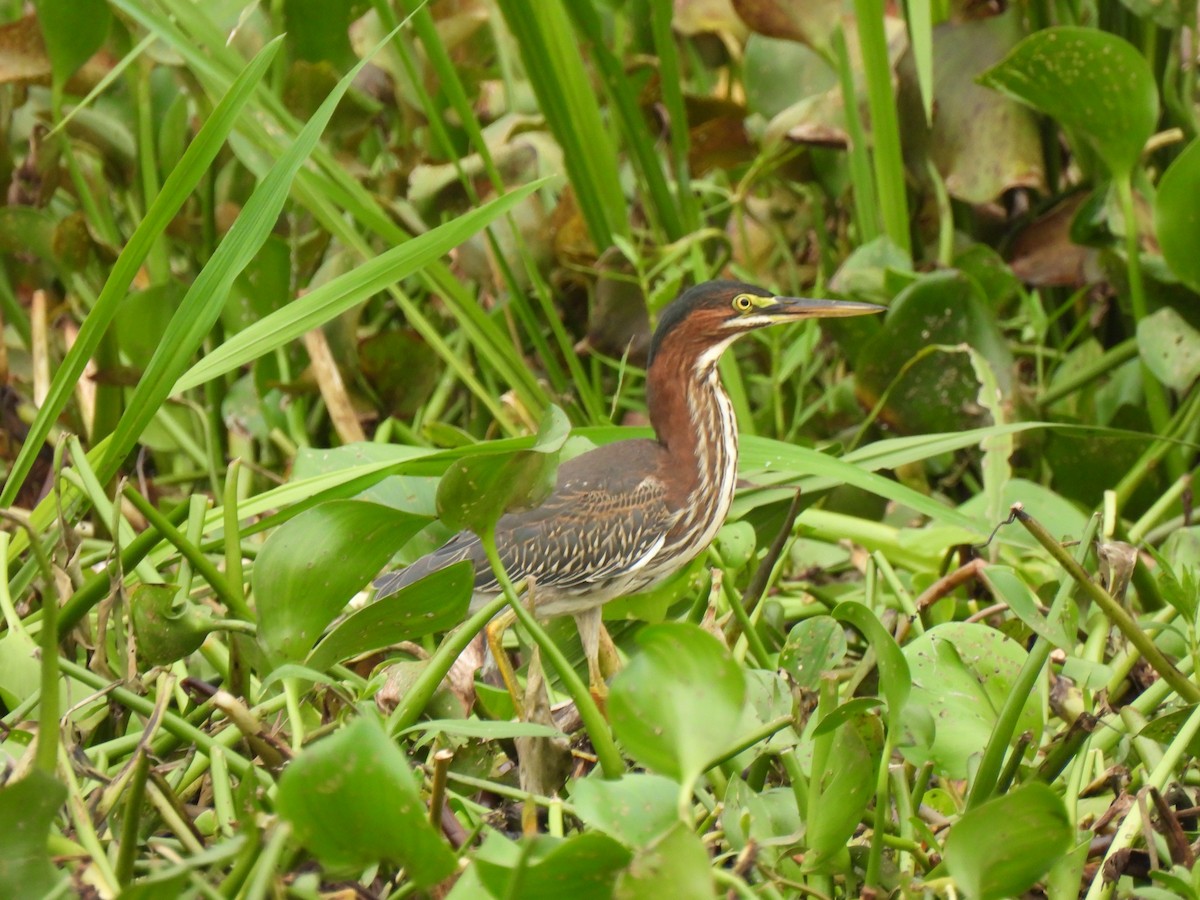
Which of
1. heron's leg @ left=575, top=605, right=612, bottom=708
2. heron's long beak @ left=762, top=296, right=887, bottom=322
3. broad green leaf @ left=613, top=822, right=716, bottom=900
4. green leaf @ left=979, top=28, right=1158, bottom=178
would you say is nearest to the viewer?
broad green leaf @ left=613, top=822, right=716, bottom=900

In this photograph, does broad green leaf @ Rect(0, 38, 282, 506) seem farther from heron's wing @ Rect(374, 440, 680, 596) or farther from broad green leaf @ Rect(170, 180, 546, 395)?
heron's wing @ Rect(374, 440, 680, 596)

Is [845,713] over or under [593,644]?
over

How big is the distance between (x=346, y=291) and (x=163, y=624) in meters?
0.61

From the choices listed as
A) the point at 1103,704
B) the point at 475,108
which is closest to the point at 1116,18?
the point at 475,108

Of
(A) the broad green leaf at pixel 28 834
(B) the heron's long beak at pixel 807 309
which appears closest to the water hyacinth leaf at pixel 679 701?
(A) the broad green leaf at pixel 28 834

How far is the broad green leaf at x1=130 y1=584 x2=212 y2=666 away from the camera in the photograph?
166 cm

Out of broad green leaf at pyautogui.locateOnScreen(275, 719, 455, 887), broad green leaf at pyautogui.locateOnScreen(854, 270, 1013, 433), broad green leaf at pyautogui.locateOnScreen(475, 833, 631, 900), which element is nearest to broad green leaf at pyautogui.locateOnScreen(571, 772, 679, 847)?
broad green leaf at pyautogui.locateOnScreen(475, 833, 631, 900)

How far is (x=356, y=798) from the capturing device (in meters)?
1.21

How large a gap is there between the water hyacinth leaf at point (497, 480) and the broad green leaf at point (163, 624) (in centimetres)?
31

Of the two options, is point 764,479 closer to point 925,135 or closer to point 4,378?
point 925,135

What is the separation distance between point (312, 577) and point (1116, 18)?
2596 millimetres

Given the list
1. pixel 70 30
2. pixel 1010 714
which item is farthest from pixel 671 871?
pixel 70 30

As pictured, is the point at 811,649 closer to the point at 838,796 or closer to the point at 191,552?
the point at 838,796

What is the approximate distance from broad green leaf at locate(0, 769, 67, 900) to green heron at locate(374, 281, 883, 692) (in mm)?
1328
